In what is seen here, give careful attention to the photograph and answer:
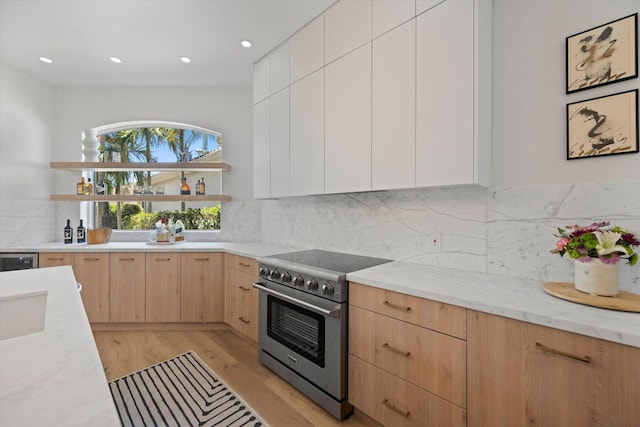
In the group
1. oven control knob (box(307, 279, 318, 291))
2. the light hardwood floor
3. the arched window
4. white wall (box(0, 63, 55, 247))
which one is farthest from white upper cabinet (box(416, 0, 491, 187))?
white wall (box(0, 63, 55, 247))

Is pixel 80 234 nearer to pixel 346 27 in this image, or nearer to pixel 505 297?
pixel 346 27

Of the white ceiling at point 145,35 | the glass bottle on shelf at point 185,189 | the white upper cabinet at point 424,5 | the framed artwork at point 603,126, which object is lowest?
the glass bottle on shelf at point 185,189

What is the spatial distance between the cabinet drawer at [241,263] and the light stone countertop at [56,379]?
1.60m

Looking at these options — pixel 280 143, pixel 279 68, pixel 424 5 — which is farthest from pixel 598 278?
pixel 279 68

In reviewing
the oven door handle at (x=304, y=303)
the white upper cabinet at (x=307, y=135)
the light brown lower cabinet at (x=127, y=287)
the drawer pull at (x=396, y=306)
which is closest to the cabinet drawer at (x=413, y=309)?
the drawer pull at (x=396, y=306)

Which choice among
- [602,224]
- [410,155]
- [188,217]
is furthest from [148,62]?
[602,224]

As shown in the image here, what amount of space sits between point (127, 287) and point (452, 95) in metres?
3.47

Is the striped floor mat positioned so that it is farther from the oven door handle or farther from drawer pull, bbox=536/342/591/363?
drawer pull, bbox=536/342/591/363

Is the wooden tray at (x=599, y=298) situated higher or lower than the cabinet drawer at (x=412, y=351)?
higher

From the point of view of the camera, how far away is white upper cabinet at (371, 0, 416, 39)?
5.76ft

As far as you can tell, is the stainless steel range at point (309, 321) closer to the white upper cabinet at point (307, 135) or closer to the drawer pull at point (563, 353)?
the white upper cabinet at point (307, 135)

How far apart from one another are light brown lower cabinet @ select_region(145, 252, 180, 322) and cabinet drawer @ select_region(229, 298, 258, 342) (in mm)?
663

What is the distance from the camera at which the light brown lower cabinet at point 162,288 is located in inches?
121

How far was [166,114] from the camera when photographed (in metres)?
3.75
